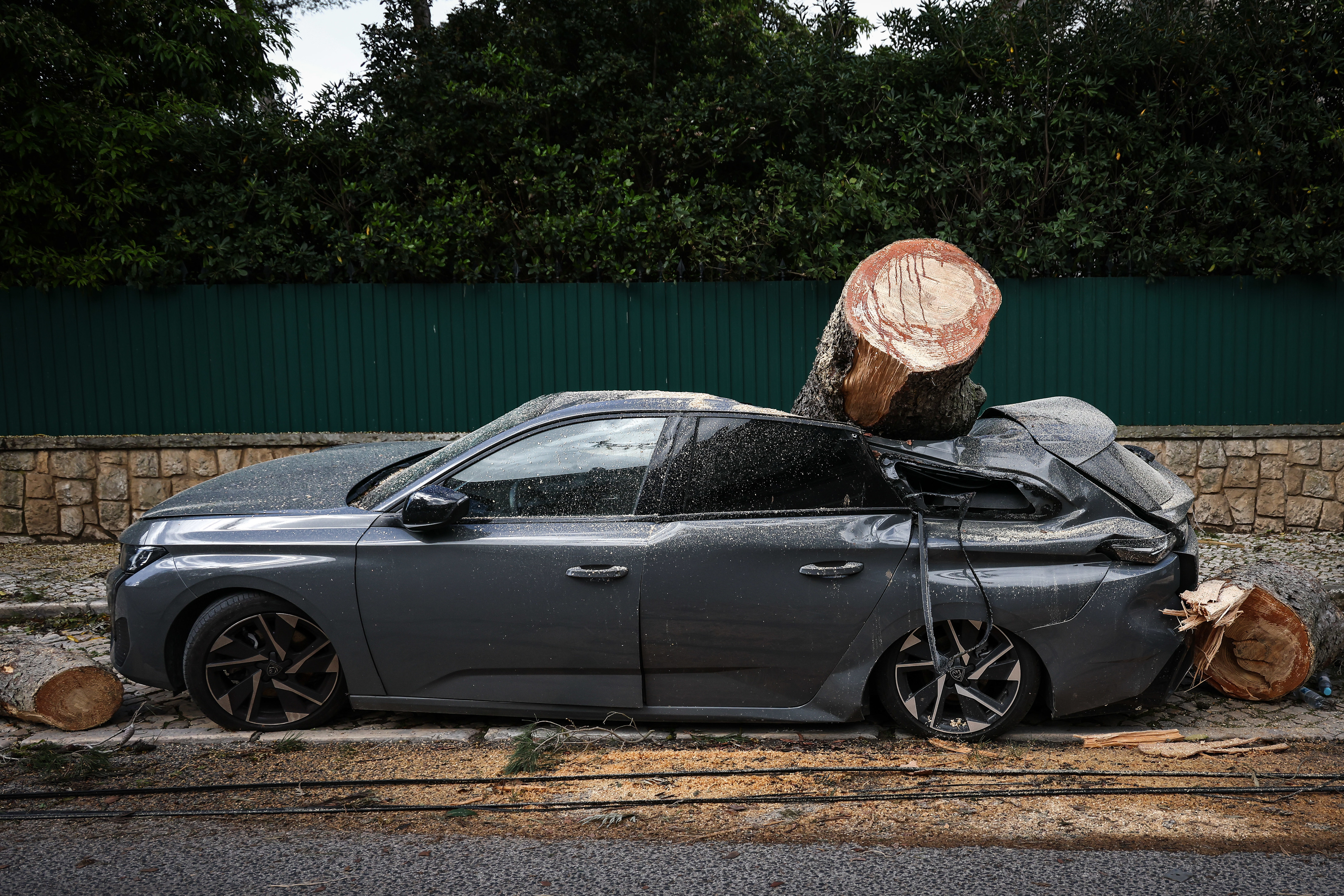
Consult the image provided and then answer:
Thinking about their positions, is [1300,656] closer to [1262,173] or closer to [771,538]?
[771,538]

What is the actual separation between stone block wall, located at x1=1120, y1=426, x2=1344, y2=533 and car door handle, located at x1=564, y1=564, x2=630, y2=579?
6.60 m

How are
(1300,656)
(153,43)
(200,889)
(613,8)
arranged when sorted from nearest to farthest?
1. (200,889)
2. (1300,656)
3. (153,43)
4. (613,8)

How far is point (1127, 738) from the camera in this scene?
4.27 meters

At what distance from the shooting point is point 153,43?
9.44m

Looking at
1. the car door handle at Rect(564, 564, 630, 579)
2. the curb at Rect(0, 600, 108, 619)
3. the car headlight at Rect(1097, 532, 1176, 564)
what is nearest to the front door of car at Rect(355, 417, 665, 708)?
the car door handle at Rect(564, 564, 630, 579)

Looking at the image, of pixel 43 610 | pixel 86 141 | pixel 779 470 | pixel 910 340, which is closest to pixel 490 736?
pixel 779 470

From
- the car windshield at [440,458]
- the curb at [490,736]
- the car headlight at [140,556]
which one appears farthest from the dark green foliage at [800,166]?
the curb at [490,736]

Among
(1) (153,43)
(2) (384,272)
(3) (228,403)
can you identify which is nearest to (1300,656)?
(2) (384,272)

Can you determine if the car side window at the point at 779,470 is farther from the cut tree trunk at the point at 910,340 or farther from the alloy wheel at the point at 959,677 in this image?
the alloy wheel at the point at 959,677

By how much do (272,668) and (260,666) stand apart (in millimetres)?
55

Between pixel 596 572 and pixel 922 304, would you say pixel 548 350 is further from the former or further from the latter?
pixel 596 572

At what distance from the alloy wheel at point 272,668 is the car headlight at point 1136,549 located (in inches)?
132

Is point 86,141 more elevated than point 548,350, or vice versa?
point 86,141

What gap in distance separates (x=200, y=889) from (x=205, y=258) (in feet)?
23.5
